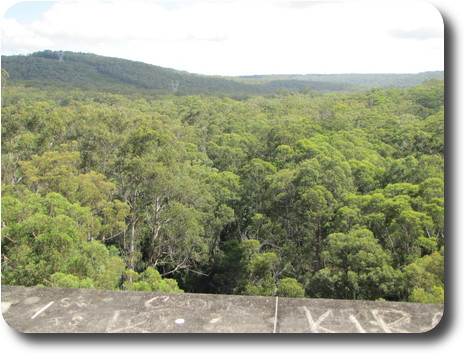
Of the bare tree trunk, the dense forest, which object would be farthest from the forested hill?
the bare tree trunk

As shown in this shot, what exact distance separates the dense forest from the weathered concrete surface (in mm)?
3313

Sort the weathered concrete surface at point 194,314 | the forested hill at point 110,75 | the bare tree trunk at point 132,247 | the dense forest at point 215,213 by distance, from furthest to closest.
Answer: the forested hill at point 110,75, the bare tree trunk at point 132,247, the dense forest at point 215,213, the weathered concrete surface at point 194,314

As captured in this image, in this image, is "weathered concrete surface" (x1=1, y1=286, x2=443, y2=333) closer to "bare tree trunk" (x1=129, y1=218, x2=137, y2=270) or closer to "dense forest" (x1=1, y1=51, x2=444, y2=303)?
"dense forest" (x1=1, y1=51, x2=444, y2=303)

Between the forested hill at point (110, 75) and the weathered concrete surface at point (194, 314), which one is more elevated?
the forested hill at point (110, 75)

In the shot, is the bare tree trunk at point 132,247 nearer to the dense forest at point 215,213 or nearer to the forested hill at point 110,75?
the dense forest at point 215,213

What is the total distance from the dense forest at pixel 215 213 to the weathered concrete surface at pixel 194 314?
331cm

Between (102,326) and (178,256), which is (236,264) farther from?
(102,326)

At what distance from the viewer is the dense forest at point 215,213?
768 centimetres

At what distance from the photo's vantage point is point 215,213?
1471 cm

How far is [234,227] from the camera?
53.9ft

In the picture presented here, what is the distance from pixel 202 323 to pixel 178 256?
38.3ft

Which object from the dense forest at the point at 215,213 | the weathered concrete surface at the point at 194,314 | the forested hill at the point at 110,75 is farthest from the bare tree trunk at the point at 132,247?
the forested hill at the point at 110,75

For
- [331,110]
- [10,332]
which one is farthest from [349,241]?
[331,110]

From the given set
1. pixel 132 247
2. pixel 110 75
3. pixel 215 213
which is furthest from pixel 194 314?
pixel 110 75
